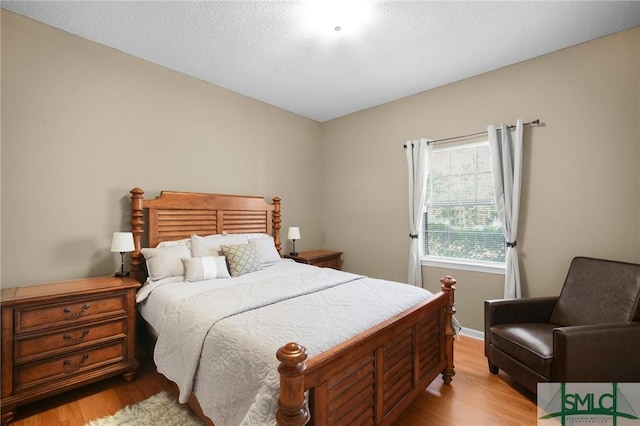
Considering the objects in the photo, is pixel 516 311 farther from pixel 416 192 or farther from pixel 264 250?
pixel 264 250

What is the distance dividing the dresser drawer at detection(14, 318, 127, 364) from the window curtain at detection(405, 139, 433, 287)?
9.50 feet

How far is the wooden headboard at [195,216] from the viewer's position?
2670mm

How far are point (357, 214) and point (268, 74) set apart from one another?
211 cm

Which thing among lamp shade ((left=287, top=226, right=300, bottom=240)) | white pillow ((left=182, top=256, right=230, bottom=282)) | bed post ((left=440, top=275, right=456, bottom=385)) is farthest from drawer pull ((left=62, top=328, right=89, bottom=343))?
bed post ((left=440, top=275, right=456, bottom=385))

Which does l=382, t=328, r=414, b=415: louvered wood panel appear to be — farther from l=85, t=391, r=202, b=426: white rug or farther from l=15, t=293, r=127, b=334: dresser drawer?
l=15, t=293, r=127, b=334: dresser drawer

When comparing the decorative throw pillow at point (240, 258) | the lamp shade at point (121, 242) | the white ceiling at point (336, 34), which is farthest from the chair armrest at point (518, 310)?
the lamp shade at point (121, 242)

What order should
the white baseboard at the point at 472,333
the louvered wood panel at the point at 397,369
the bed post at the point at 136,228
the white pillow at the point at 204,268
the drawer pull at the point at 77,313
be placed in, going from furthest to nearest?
the white baseboard at the point at 472,333, the bed post at the point at 136,228, the white pillow at the point at 204,268, the drawer pull at the point at 77,313, the louvered wood panel at the point at 397,369

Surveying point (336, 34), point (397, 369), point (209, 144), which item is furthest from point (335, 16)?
point (397, 369)

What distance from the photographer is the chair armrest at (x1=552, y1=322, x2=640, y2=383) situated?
172 cm

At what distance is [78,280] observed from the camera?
93.7 inches

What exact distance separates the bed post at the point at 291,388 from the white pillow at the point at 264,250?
2.03 meters

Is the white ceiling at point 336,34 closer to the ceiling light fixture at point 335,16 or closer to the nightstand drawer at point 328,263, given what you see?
the ceiling light fixture at point 335,16

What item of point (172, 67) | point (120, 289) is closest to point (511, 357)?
point (120, 289)

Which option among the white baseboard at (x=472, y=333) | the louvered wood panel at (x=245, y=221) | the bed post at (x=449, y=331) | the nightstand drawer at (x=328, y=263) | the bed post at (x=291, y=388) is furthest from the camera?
the nightstand drawer at (x=328, y=263)
